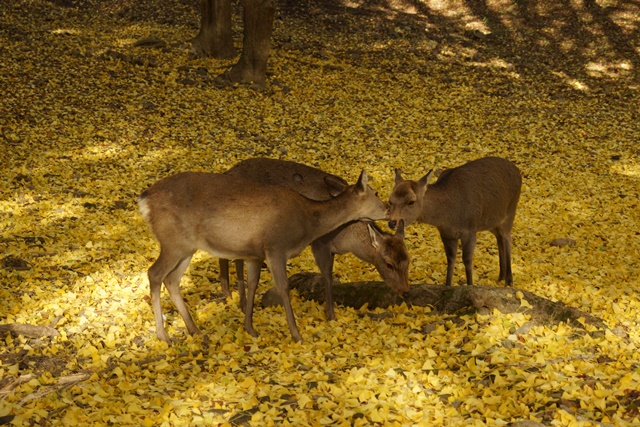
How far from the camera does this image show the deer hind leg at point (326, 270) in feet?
30.1

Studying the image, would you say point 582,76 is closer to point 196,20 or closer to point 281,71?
point 281,71

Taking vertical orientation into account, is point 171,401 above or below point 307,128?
above

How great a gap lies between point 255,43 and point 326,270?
12.1m

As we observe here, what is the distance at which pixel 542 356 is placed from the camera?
7.31 metres

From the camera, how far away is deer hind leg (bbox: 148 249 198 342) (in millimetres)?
8237

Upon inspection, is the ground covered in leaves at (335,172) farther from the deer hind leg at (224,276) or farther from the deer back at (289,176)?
the deer back at (289,176)

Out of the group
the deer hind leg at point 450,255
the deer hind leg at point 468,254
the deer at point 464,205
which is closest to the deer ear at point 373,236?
the deer at point 464,205

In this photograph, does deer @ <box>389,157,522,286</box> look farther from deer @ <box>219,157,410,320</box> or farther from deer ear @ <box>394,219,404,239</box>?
deer @ <box>219,157,410,320</box>

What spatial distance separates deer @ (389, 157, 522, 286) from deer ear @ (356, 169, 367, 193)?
2.81ft

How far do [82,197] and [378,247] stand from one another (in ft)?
22.9

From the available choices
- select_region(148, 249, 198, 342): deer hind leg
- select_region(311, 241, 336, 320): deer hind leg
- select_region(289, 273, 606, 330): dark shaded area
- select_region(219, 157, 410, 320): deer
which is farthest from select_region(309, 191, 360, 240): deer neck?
select_region(148, 249, 198, 342): deer hind leg

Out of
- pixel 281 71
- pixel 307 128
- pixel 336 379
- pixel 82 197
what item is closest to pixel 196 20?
pixel 281 71

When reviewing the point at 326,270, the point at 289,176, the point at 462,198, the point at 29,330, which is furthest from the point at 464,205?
the point at 29,330

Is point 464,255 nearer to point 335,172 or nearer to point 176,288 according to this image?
point 176,288
